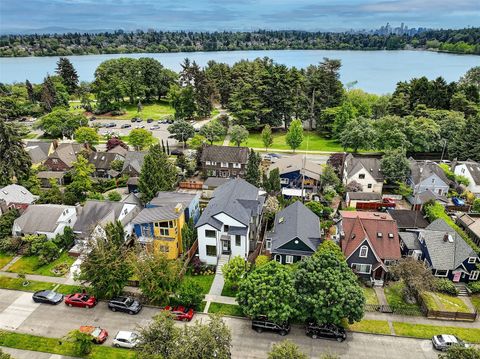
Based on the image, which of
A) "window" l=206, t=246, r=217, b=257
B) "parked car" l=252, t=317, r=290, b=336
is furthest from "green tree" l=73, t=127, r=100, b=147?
"parked car" l=252, t=317, r=290, b=336

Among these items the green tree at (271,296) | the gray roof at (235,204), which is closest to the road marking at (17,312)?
the gray roof at (235,204)

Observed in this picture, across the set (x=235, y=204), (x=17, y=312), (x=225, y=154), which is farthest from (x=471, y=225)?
(x=17, y=312)

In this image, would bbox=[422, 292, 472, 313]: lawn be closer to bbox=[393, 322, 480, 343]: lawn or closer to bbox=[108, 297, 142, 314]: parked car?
bbox=[393, 322, 480, 343]: lawn

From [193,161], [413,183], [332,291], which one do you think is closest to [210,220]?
[332,291]

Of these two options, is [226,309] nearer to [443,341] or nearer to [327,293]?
[327,293]

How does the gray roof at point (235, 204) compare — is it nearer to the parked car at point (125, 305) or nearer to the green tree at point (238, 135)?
the parked car at point (125, 305)

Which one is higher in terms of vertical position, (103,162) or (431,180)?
(431,180)
